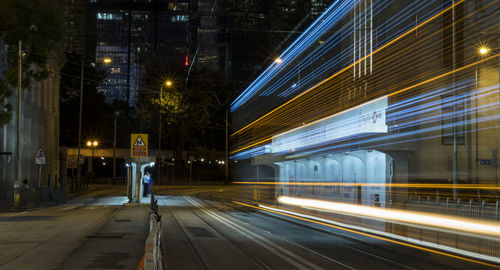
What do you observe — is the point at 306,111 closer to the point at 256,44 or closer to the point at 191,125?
the point at 256,44

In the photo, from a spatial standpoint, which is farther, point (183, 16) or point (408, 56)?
point (183, 16)

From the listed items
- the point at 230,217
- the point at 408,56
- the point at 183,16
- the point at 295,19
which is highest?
the point at 183,16

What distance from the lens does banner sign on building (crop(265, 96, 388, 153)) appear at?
17234mm

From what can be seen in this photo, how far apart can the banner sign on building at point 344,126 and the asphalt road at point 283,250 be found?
3.41 metres

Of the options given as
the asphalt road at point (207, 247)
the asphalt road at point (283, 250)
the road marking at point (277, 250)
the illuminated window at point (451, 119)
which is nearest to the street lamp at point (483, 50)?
the illuminated window at point (451, 119)

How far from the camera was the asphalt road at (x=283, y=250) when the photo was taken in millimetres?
12323

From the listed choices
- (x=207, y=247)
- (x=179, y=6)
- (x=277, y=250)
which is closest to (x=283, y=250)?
(x=277, y=250)

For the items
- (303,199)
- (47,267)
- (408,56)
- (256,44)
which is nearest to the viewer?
(47,267)

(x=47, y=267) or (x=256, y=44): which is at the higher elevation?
(x=256, y=44)

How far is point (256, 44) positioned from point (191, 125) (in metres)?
18.6

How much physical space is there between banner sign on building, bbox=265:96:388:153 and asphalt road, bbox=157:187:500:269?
134 inches

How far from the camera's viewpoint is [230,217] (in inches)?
1001

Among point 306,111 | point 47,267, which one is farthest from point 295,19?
point 47,267

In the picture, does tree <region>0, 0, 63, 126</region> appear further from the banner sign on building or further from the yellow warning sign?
the banner sign on building
